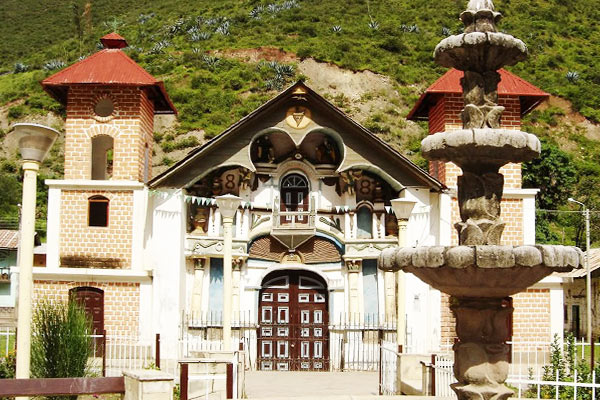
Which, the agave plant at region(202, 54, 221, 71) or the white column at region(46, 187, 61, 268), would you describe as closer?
the white column at region(46, 187, 61, 268)

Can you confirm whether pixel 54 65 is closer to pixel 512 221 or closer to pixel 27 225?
pixel 512 221

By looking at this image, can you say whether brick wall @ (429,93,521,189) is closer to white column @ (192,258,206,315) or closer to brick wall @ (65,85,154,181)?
white column @ (192,258,206,315)

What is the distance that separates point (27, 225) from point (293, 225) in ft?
40.8

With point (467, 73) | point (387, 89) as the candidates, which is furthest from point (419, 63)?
point (467, 73)

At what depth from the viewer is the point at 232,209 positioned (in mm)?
15281

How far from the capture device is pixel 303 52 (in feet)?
211

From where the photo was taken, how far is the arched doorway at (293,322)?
2205 centimetres

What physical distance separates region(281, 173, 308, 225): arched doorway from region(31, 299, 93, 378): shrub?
10.4 meters

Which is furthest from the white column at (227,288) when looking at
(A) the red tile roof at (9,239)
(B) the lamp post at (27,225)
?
(A) the red tile roof at (9,239)

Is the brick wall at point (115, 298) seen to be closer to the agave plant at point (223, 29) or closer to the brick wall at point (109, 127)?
the brick wall at point (109, 127)

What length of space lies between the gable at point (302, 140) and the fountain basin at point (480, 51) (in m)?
11.4

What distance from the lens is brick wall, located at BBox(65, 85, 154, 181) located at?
832 inches

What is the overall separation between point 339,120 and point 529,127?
1497 inches

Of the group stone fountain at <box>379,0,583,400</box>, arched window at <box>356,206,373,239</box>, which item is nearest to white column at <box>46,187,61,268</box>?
arched window at <box>356,206,373,239</box>
